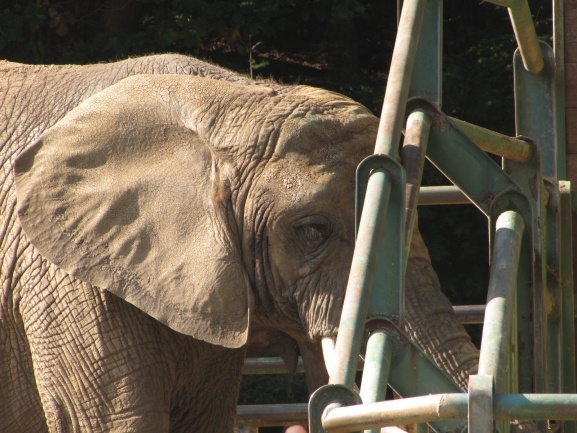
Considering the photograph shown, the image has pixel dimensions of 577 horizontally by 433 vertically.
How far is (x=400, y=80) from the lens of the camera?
235cm

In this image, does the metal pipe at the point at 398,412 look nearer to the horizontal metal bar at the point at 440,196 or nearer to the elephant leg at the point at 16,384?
the elephant leg at the point at 16,384

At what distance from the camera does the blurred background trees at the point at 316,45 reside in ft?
26.1

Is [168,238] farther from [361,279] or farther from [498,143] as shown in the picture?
[361,279]

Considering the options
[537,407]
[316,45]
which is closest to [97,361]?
[537,407]

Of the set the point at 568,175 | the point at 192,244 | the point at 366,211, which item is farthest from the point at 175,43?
the point at 366,211

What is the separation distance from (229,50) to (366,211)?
6.47 m

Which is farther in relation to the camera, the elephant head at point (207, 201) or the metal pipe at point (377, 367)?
the elephant head at point (207, 201)

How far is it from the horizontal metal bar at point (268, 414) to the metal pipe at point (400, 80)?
2737mm

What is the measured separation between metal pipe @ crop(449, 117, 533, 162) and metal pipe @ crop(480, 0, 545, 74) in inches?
10.6

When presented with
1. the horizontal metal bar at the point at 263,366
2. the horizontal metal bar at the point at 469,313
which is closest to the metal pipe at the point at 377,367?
the horizontal metal bar at the point at 469,313

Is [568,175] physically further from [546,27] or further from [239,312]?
[546,27]

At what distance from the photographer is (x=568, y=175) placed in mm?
3303

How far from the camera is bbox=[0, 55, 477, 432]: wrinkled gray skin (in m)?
3.64

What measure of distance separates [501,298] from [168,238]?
180 cm
